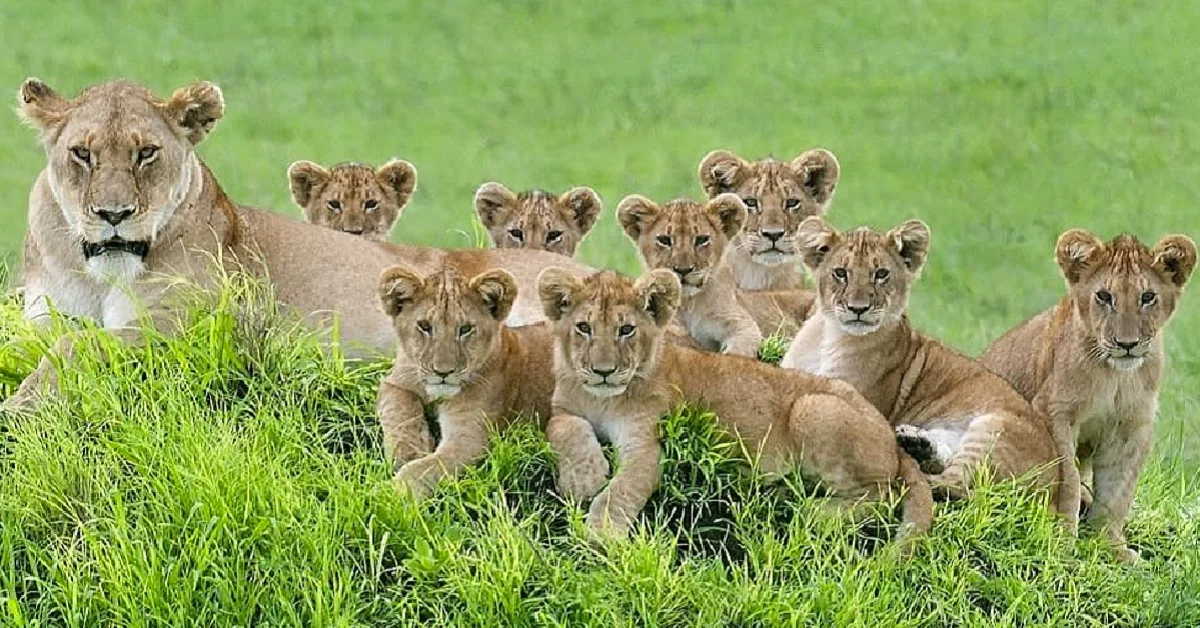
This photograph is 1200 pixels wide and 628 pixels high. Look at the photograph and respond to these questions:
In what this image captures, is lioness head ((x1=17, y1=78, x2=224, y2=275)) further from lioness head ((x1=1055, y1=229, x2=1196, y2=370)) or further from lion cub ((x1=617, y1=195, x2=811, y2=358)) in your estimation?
lioness head ((x1=1055, y1=229, x2=1196, y2=370))

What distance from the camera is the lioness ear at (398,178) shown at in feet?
35.4

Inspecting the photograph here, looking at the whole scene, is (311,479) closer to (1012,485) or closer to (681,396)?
(681,396)

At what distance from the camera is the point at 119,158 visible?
8.41 meters

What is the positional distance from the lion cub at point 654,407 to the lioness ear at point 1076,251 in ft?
3.18

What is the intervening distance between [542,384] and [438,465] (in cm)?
53

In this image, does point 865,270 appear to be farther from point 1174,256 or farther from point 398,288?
point 398,288

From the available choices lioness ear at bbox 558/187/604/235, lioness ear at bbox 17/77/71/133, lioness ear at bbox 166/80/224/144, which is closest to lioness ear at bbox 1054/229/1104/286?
lioness ear at bbox 558/187/604/235

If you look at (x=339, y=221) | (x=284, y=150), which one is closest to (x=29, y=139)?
(x=284, y=150)

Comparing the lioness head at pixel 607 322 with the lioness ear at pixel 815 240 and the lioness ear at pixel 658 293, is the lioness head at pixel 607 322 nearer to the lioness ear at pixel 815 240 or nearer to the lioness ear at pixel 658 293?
the lioness ear at pixel 658 293

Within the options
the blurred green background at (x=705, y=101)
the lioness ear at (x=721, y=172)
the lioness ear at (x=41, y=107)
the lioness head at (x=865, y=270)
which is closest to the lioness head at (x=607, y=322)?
the lioness head at (x=865, y=270)

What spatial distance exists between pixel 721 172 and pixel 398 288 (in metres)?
2.99

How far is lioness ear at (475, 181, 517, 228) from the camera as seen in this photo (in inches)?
418

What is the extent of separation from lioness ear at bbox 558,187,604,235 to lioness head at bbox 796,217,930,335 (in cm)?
182

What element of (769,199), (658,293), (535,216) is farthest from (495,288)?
(769,199)
